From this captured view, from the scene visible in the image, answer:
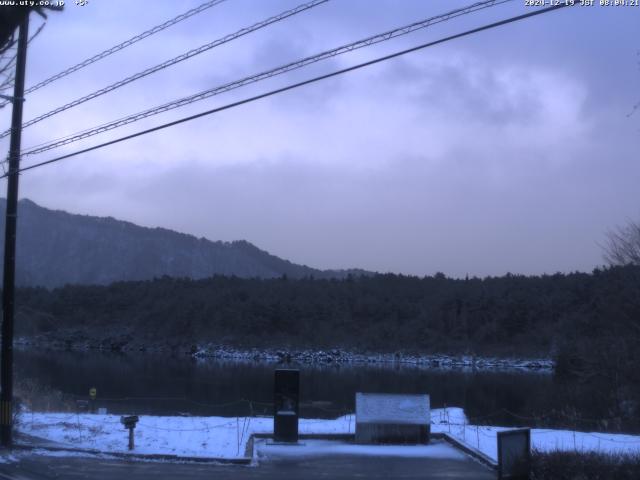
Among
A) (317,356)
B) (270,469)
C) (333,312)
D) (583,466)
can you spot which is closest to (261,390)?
(270,469)

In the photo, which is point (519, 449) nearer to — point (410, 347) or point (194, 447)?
point (194, 447)

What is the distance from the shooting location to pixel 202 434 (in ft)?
63.1

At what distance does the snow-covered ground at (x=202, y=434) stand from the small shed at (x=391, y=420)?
1.15 metres

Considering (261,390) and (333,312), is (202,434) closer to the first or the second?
(261,390)

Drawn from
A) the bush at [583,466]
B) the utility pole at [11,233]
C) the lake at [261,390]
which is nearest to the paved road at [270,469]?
the bush at [583,466]

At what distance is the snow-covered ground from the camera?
1736 centimetres

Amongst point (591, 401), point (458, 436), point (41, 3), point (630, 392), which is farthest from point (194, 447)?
point (591, 401)

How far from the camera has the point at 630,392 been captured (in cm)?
2203

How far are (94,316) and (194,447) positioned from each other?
75.4m

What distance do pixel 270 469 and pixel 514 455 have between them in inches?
194

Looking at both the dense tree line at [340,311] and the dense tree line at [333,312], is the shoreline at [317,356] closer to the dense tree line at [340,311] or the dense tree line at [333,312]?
the dense tree line at [333,312]

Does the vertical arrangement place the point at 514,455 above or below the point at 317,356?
above

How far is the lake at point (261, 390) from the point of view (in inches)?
1085

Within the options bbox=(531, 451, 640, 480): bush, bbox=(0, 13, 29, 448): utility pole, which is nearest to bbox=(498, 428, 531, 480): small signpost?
bbox=(531, 451, 640, 480): bush
